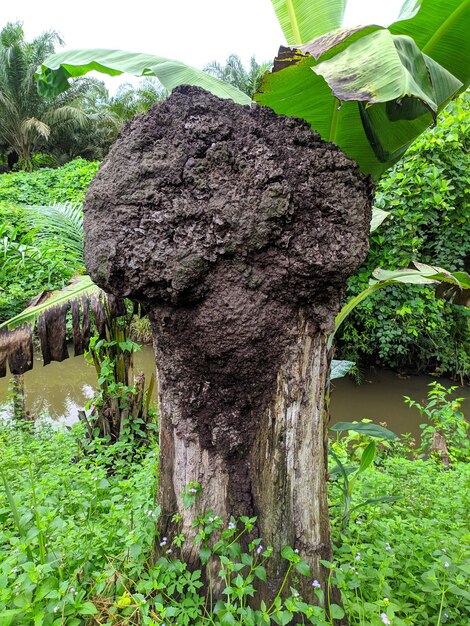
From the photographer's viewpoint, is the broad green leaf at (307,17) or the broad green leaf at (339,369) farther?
the broad green leaf at (339,369)

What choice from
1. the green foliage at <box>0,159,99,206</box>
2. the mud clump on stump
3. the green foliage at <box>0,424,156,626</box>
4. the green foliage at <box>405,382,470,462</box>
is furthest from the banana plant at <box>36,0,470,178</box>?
the green foliage at <box>0,159,99,206</box>

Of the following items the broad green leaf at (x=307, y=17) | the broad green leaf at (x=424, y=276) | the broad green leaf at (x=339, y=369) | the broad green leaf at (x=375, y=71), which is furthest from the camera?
the broad green leaf at (x=339, y=369)

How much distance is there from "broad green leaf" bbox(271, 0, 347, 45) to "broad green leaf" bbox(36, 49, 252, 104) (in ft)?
1.19

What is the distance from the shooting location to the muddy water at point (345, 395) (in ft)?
16.0

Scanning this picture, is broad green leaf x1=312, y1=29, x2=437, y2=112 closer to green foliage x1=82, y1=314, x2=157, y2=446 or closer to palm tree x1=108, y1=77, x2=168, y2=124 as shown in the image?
green foliage x1=82, y1=314, x2=157, y2=446

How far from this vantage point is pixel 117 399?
3.19 metres

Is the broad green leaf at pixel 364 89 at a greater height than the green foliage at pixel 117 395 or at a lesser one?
greater

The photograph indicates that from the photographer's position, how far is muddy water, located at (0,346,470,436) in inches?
192

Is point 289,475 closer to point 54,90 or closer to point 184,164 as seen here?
point 184,164

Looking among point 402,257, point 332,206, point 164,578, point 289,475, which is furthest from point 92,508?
point 402,257

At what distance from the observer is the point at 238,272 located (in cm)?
125

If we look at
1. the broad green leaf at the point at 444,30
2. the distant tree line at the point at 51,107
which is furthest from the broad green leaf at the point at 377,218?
the distant tree line at the point at 51,107

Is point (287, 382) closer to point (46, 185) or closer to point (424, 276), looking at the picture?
point (424, 276)

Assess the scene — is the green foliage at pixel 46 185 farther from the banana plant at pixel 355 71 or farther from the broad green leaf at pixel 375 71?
the broad green leaf at pixel 375 71
